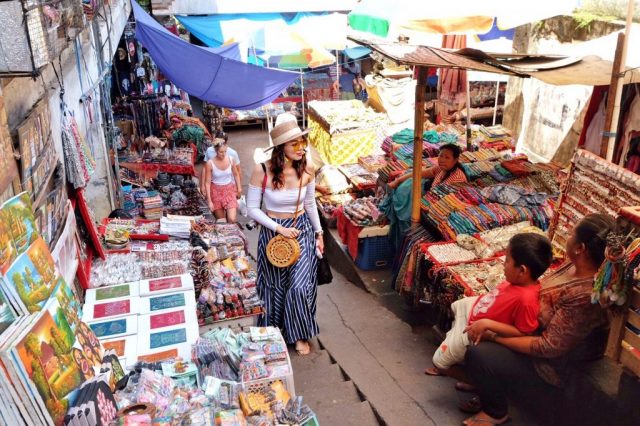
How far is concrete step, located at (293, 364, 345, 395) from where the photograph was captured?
177 inches

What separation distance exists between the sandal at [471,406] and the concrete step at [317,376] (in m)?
0.97

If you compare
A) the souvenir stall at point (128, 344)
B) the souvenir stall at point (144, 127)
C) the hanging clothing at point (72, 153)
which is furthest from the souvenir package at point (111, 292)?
the souvenir stall at point (144, 127)

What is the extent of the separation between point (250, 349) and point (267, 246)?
1.07m

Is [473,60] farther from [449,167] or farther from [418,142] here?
[449,167]

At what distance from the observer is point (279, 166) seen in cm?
457

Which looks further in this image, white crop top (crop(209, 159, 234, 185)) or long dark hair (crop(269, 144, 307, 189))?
white crop top (crop(209, 159, 234, 185))

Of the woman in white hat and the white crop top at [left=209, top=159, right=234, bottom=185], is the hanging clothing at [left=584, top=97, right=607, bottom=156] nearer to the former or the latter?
the woman in white hat

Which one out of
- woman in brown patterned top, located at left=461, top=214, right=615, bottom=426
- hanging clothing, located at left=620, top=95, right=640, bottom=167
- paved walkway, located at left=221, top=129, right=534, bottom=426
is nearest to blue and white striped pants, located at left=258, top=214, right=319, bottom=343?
paved walkway, located at left=221, top=129, right=534, bottom=426

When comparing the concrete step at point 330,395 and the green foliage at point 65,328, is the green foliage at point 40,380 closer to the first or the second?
the green foliage at point 65,328

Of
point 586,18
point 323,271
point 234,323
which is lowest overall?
point 234,323

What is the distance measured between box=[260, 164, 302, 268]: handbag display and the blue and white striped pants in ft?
0.28

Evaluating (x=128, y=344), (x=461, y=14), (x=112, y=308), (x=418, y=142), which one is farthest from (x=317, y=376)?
(x=461, y=14)

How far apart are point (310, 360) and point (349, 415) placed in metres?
1.06

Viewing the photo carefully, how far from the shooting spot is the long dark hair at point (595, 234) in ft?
10.9
